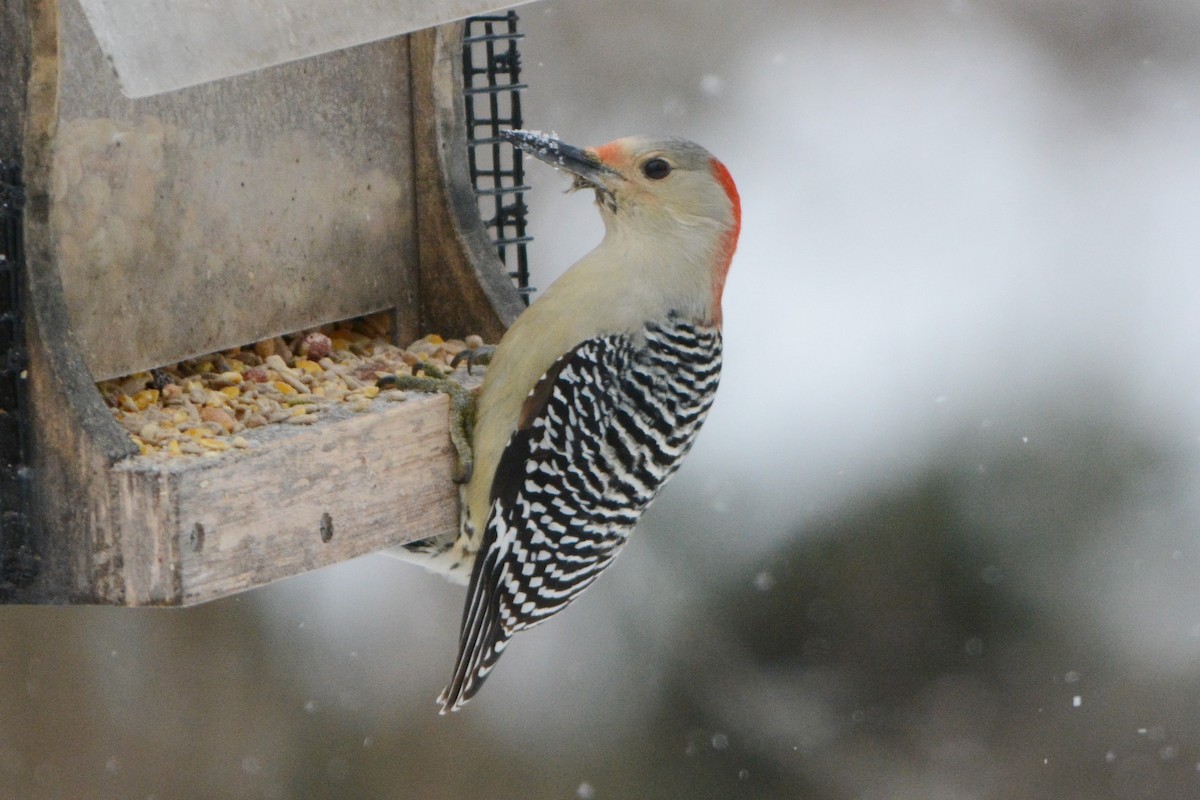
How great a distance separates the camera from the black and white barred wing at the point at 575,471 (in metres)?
3.18

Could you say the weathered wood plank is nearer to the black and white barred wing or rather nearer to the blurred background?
the black and white barred wing

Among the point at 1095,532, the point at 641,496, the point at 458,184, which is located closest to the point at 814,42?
the point at 1095,532

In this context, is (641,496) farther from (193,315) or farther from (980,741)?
(980,741)

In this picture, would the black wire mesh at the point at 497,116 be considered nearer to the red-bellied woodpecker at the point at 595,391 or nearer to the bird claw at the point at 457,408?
the red-bellied woodpecker at the point at 595,391

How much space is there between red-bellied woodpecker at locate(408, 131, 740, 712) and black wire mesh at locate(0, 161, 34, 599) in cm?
83

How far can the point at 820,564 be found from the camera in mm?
5773

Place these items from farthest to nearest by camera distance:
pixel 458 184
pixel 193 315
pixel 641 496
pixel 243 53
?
pixel 458 184 → pixel 641 496 → pixel 193 315 → pixel 243 53

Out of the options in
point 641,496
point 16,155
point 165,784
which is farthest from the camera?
point 165,784

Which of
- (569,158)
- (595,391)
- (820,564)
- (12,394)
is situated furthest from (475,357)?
(820,564)

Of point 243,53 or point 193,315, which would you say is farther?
point 193,315

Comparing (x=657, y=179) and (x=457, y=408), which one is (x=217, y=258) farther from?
(x=657, y=179)

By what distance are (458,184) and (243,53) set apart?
1.39m

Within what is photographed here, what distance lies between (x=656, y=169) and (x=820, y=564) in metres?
2.66

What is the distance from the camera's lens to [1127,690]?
5.87 m
